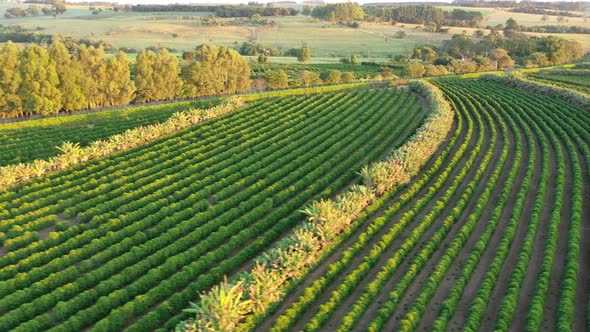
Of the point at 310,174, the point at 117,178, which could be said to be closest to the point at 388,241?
the point at 310,174

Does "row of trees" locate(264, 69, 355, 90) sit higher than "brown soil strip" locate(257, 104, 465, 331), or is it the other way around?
"row of trees" locate(264, 69, 355, 90)

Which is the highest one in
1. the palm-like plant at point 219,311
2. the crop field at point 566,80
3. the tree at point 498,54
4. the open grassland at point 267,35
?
the open grassland at point 267,35

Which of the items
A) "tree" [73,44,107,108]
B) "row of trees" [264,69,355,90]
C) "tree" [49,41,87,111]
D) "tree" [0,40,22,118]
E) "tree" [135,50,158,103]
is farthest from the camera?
"row of trees" [264,69,355,90]

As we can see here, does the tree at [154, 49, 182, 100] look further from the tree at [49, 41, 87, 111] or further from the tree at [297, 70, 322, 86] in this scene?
the tree at [297, 70, 322, 86]

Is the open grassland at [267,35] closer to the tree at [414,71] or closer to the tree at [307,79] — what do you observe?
the tree at [414,71]

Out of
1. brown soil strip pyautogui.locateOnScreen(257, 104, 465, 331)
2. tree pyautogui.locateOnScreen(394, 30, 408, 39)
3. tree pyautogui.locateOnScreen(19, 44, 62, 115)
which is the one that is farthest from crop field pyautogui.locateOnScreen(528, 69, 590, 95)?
tree pyautogui.locateOnScreen(394, 30, 408, 39)

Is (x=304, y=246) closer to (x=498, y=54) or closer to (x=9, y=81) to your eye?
(x=9, y=81)

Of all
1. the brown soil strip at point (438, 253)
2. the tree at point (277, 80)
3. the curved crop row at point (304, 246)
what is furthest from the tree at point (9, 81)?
the brown soil strip at point (438, 253)
